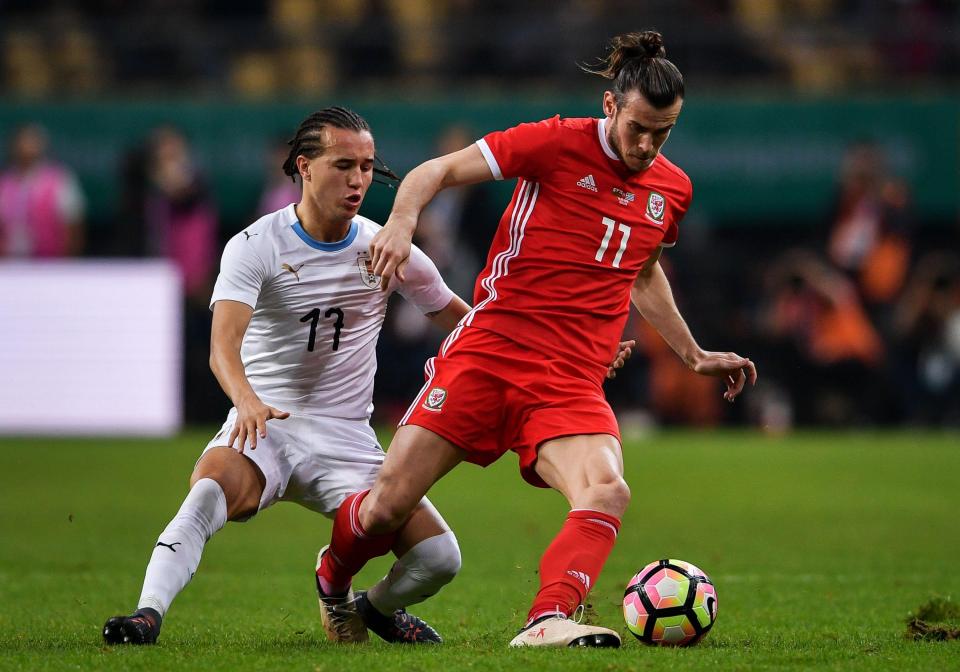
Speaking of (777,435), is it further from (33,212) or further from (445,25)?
(33,212)

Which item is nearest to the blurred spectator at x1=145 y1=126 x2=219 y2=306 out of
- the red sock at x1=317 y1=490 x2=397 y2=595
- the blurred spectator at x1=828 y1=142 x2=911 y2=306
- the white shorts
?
the blurred spectator at x1=828 y1=142 x2=911 y2=306

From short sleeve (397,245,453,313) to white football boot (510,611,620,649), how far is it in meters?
1.64

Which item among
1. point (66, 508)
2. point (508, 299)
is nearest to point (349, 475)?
point (508, 299)

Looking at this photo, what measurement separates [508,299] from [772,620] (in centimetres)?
197

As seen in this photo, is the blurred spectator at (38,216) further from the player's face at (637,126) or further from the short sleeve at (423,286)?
the player's face at (637,126)

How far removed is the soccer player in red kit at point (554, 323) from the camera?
574 centimetres

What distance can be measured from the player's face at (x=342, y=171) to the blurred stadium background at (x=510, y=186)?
35.4 ft

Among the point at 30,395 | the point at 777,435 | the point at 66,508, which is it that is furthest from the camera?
the point at 777,435

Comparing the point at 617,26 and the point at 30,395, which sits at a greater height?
the point at 617,26

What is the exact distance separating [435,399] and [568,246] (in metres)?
0.84

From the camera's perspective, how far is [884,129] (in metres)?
18.5

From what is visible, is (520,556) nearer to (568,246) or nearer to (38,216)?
(568,246)

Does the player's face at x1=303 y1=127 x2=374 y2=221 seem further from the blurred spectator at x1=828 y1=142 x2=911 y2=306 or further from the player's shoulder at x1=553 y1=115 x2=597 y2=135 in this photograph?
the blurred spectator at x1=828 y1=142 x2=911 y2=306

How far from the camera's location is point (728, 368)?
644 cm
